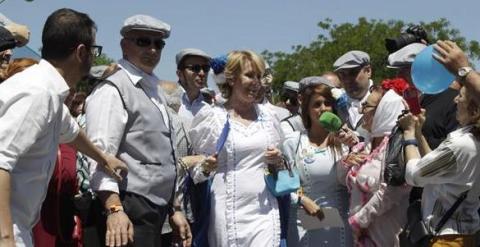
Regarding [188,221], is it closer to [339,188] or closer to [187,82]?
[339,188]

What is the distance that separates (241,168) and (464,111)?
→ 148cm

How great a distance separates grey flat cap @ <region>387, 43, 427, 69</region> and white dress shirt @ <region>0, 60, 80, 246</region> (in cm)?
297

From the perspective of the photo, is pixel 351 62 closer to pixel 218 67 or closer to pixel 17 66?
pixel 218 67

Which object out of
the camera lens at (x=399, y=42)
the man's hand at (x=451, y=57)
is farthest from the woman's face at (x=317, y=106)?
the man's hand at (x=451, y=57)

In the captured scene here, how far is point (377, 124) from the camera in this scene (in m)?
5.54

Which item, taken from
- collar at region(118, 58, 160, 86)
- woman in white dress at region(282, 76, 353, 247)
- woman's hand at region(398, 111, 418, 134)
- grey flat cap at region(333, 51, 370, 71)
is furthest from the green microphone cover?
grey flat cap at region(333, 51, 370, 71)

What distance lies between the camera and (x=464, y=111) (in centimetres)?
445

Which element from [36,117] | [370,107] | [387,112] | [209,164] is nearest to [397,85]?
[387,112]

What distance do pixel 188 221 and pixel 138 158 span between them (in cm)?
94

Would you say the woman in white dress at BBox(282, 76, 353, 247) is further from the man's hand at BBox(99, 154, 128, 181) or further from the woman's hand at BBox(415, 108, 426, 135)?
the man's hand at BBox(99, 154, 128, 181)

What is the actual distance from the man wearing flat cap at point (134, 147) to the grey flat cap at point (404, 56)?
1.92 m

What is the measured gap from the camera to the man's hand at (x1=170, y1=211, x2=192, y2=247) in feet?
15.4

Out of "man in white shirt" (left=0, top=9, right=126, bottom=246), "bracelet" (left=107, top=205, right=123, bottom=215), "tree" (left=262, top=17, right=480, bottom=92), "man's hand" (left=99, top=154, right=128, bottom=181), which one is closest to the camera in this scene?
"man in white shirt" (left=0, top=9, right=126, bottom=246)

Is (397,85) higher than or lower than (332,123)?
higher
